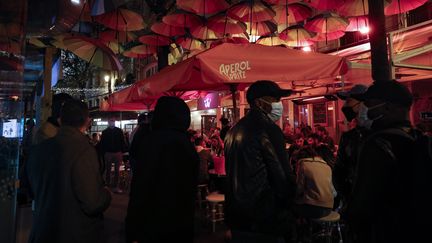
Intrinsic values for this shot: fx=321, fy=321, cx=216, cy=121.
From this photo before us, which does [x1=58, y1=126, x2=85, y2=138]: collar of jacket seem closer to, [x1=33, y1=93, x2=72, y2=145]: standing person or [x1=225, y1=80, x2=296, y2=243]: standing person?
[x1=33, y1=93, x2=72, y2=145]: standing person

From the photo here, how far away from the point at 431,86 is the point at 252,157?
403 inches

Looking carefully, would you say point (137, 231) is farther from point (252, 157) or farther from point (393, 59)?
point (393, 59)

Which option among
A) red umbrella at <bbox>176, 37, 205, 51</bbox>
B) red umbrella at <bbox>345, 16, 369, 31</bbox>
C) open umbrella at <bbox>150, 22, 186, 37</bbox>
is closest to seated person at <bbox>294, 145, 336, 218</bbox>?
open umbrella at <bbox>150, 22, 186, 37</bbox>

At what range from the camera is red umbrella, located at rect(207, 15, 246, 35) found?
340 inches

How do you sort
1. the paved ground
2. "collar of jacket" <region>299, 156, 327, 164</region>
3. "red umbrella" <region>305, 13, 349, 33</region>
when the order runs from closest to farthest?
"collar of jacket" <region>299, 156, 327, 164</region> → the paved ground → "red umbrella" <region>305, 13, 349, 33</region>

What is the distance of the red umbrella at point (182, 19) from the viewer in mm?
7825

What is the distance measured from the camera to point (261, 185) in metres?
2.50

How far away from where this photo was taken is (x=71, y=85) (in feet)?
102

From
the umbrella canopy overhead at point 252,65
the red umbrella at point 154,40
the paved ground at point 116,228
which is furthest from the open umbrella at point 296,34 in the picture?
the paved ground at point 116,228

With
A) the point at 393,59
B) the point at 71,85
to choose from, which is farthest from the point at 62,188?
the point at 71,85

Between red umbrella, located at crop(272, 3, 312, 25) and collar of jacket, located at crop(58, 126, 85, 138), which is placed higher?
red umbrella, located at crop(272, 3, 312, 25)

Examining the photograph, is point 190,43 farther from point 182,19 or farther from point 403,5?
point 403,5

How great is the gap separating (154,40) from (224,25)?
2.17m

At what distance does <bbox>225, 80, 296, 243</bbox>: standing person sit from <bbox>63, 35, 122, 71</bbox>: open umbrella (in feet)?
A: 17.4
